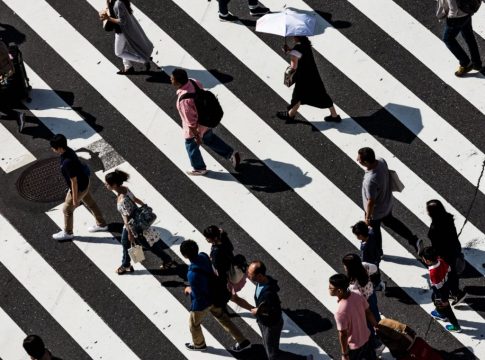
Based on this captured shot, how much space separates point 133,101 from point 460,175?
16.4 ft

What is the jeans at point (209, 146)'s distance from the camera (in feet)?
50.0

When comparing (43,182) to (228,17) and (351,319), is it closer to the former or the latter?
(228,17)

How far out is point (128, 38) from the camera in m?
16.6

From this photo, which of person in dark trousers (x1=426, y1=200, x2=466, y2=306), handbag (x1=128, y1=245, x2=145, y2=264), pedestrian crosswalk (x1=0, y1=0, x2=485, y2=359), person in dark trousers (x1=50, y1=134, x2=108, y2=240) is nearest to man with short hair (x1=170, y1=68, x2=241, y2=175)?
→ pedestrian crosswalk (x1=0, y1=0, x2=485, y2=359)

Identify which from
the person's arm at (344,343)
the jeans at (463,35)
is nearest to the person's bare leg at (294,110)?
the jeans at (463,35)

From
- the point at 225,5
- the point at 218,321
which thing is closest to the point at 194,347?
the point at 218,321

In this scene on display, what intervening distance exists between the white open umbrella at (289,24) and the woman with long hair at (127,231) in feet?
10.5

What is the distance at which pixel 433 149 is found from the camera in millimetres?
15695

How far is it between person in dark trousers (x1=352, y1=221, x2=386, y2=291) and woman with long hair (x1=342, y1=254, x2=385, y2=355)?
333 millimetres

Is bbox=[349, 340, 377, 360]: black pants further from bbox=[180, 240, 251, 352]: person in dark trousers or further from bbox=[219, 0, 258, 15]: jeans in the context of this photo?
bbox=[219, 0, 258, 15]: jeans

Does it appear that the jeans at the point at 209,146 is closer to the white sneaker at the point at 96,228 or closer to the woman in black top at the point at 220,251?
the white sneaker at the point at 96,228

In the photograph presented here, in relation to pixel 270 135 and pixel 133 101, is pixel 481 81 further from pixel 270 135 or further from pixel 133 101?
pixel 133 101

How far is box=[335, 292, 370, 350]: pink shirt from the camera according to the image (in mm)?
11984

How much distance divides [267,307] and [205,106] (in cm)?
338
